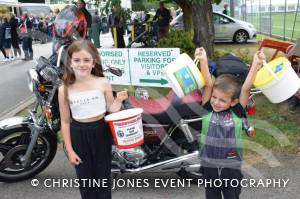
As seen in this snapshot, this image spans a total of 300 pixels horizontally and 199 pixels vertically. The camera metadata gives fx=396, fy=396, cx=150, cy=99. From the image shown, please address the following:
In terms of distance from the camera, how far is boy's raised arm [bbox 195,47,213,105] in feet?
8.86

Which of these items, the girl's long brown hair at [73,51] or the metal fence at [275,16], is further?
the metal fence at [275,16]

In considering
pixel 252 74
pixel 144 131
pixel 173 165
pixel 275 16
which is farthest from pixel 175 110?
pixel 275 16

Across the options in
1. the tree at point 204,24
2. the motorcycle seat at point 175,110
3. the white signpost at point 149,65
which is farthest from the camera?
the tree at point 204,24

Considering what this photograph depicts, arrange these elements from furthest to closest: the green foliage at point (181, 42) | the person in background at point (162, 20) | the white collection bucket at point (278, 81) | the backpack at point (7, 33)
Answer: the person in background at point (162, 20), the backpack at point (7, 33), the green foliage at point (181, 42), the white collection bucket at point (278, 81)

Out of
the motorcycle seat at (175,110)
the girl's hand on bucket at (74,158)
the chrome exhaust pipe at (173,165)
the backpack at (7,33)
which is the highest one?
the backpack at (7,33)

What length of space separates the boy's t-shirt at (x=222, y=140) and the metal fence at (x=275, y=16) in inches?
397

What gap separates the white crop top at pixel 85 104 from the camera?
115 inches

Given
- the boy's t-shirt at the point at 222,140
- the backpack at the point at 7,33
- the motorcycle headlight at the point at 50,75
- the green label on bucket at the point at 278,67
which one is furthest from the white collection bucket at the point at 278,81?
the backpack at the point at 7,33

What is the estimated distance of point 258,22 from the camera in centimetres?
1983

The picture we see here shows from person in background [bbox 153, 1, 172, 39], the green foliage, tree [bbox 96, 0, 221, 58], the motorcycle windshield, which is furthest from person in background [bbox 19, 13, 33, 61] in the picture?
the motorcycle windshield

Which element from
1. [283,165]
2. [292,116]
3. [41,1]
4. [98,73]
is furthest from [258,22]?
[41,1]

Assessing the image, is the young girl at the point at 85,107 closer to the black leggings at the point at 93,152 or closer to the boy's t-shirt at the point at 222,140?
the black leggings at the point at 93,152

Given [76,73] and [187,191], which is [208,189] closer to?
[187,191]

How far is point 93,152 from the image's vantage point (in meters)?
3.01
